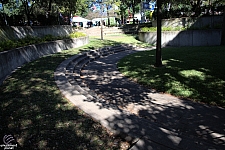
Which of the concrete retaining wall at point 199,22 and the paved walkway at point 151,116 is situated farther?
the concrete retaining wall at point 199,22

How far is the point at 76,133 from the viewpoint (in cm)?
307

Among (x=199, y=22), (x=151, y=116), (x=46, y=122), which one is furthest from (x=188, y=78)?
(x=199, y=22)

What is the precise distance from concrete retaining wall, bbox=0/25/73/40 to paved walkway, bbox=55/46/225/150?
5.86 metres

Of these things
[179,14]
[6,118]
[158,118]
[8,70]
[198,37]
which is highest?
[179,14]

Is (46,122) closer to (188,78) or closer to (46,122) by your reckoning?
(46,122)

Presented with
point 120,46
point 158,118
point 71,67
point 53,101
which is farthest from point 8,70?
point 120,46

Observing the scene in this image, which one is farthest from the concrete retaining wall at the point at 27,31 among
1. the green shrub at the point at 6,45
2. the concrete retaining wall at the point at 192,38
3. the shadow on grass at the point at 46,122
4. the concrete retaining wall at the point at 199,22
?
the concrete retaining wall at the point at 199,22

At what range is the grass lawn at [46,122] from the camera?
284 centimetres

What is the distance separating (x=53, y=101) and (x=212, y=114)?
372 cm

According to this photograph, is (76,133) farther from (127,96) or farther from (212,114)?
(212,114)

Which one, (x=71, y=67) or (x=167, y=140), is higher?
(x=71, y=67)

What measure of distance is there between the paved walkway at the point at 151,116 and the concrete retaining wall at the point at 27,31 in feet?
19.2

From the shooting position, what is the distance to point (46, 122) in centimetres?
337

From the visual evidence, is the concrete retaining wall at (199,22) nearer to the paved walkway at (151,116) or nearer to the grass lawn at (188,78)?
the grass lawn at (188,78)
